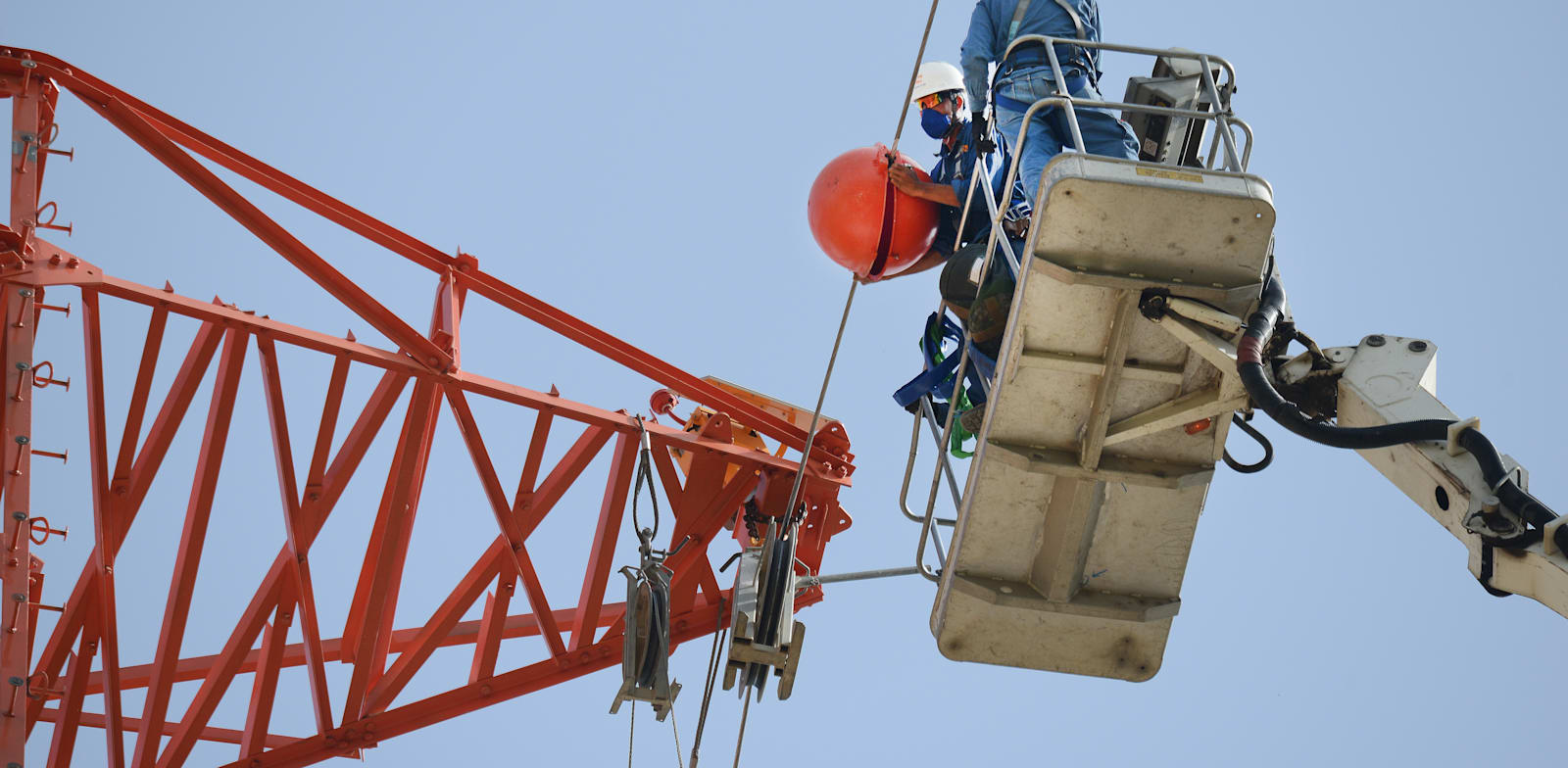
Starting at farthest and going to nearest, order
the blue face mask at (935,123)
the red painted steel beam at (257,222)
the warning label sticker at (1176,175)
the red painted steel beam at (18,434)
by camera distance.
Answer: the blue face mask at (935,123)
the red painted steel beam at (257,222)
the red painted steel beam at (18,434)
the warning label sticker at (1176,175)

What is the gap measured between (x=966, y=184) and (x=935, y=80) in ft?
3.96

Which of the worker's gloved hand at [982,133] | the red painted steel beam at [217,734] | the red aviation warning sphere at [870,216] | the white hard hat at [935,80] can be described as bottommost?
the red painted steel beam at [217,734]

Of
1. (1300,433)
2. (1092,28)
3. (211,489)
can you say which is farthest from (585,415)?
(1300,433)

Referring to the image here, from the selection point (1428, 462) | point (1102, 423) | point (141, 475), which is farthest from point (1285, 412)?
point (141, 475)

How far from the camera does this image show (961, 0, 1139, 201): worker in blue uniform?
11.0 meters

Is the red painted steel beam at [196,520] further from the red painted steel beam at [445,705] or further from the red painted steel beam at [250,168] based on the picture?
the red painted steel beam at [250,168]

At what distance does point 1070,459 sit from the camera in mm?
10758

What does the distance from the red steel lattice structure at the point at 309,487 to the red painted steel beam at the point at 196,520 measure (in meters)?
0.01

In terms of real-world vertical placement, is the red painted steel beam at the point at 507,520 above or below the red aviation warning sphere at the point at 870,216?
below

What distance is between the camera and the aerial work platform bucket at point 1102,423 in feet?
30.4

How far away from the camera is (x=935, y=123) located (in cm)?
1348

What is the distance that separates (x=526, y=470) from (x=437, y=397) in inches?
34.1

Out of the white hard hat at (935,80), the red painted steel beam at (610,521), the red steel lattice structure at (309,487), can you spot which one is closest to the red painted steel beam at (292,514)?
the red steel lattice structure at (309,487)

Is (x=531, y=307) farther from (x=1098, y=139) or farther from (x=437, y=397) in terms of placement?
(x=1098, y=139)
